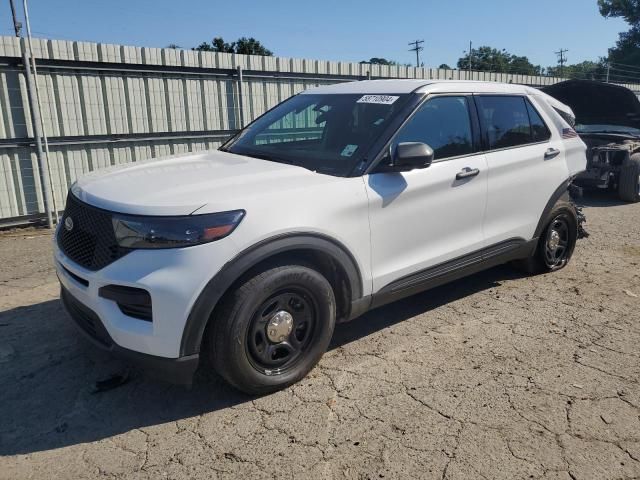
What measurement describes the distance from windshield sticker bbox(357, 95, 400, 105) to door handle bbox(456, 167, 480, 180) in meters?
0.75

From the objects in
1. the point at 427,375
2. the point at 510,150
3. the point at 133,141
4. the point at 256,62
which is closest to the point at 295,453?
the point at 427,375

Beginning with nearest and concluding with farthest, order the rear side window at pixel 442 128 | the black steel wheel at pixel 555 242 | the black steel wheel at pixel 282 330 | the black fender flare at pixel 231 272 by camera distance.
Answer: the black fender flare at pixel 231 272 → the black steel wheel at pixel 282 330 → the rear side window at pixel 442 128 → the black steel wheel at pixel 555 242

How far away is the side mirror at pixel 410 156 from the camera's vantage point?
3.38m

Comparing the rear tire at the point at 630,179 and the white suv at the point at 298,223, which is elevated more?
the white suv at the point at 298,223

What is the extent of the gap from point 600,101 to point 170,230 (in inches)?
362

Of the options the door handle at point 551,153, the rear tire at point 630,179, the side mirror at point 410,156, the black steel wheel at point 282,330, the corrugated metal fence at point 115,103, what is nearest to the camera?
the black steel wheel at point 282,330

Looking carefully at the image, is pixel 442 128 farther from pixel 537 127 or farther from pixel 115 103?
pixel 115 103

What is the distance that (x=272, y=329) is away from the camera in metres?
3.08

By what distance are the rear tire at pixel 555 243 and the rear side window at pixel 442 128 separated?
147 centimetres

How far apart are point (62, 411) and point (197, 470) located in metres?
1.02

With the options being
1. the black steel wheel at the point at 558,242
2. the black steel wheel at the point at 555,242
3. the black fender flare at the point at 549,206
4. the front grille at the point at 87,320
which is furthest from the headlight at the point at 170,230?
the black steel wheel at the point at 558,242

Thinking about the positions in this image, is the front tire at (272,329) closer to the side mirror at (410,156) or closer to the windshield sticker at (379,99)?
the side mirror at (410,156)

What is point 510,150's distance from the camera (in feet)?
14.7

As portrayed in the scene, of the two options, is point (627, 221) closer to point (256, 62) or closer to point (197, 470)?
point (256, 62)
